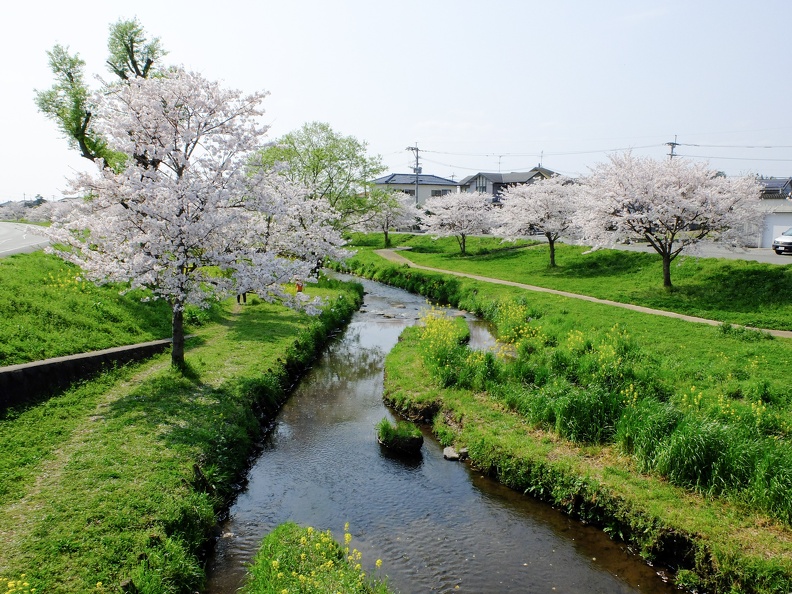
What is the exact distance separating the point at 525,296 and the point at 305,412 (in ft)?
56.7

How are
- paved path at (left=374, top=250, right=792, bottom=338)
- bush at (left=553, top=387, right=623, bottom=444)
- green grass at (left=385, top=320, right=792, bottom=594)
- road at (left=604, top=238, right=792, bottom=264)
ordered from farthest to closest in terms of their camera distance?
road at (left=604, top=238, right=792, bottom=264) → paved path at (left=374, top=250, right=792, bottom=338) → bush at (left=553, top=387, right=623, bottom=444) → green grass at (left=385, top=320, right=792, bottom=594)

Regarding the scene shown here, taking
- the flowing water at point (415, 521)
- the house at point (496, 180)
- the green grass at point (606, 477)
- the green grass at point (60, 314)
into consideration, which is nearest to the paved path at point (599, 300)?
the green grass at point (606, 477)

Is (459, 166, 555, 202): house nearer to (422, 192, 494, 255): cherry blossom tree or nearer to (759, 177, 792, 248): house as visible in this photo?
(422, 192, 494, 255): cherry blossom tree

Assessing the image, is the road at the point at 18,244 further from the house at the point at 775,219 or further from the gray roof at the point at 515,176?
the gray roof at the point at 515,176

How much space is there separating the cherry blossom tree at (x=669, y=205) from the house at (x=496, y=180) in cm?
5715

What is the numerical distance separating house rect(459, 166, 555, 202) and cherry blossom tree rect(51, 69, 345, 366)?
7631 cm

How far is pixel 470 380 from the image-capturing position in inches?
698

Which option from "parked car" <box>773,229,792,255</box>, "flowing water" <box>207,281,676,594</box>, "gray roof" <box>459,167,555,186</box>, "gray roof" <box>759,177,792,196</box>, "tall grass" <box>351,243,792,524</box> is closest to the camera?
"flowing water" <box>207,281,676,594</box>

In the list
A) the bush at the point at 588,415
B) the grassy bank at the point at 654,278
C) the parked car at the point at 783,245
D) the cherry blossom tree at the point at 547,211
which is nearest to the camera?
the bush at the point at 588,415

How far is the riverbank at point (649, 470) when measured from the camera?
381 inches

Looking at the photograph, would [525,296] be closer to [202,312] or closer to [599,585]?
[202,312]

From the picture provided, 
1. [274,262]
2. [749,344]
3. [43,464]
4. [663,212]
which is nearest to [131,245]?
[274,262]

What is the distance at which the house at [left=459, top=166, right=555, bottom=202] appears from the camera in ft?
294

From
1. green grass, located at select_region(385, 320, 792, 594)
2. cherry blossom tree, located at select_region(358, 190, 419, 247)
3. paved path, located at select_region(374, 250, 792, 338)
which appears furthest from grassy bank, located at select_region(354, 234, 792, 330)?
green grass, located at select_region(385, 320, 792, 594)
